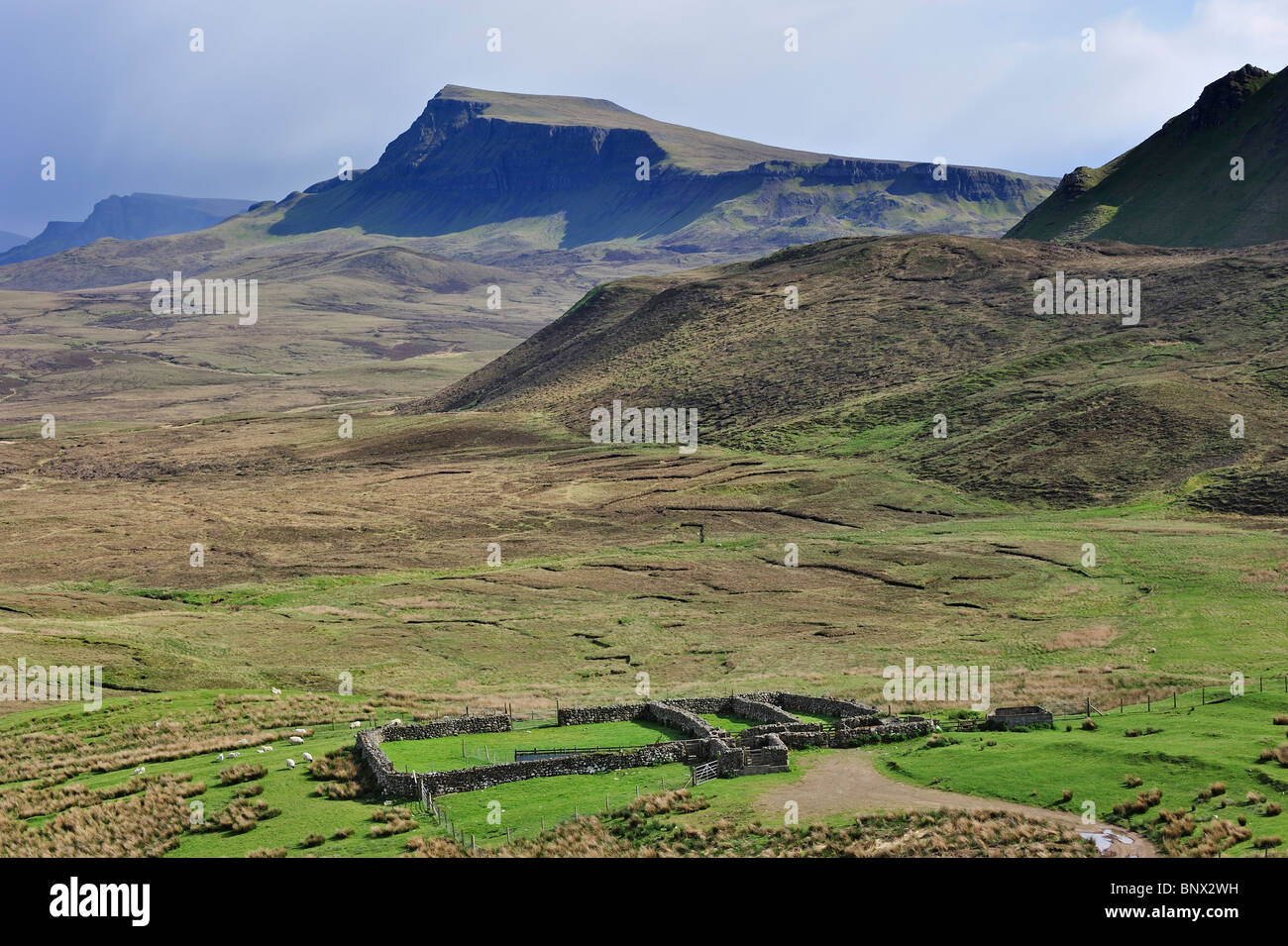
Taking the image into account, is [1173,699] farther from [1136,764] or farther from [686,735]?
[686,735]

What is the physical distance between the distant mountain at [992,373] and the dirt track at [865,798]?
7254 cm

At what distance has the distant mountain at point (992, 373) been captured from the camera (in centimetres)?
11069

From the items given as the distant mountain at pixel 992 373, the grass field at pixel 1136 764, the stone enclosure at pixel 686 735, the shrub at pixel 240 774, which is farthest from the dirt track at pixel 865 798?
the distant mountain at pixel 992 373

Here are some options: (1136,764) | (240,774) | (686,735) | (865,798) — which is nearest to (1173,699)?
(1136,764)

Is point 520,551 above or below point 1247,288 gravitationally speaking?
below

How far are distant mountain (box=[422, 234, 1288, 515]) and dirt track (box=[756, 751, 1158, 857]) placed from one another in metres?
72.5

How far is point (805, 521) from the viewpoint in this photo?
105375 mm

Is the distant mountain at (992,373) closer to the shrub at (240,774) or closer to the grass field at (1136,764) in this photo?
the grass field at (1136,764)

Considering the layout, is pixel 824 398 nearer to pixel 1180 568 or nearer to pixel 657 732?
pixel 1180 568

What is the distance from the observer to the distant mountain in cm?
11069

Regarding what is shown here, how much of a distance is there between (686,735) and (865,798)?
1074cm

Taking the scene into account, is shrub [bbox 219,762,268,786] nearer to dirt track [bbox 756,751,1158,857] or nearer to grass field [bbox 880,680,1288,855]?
dirt track [bbox 756,751,1158,857]

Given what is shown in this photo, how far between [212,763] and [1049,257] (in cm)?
17243
